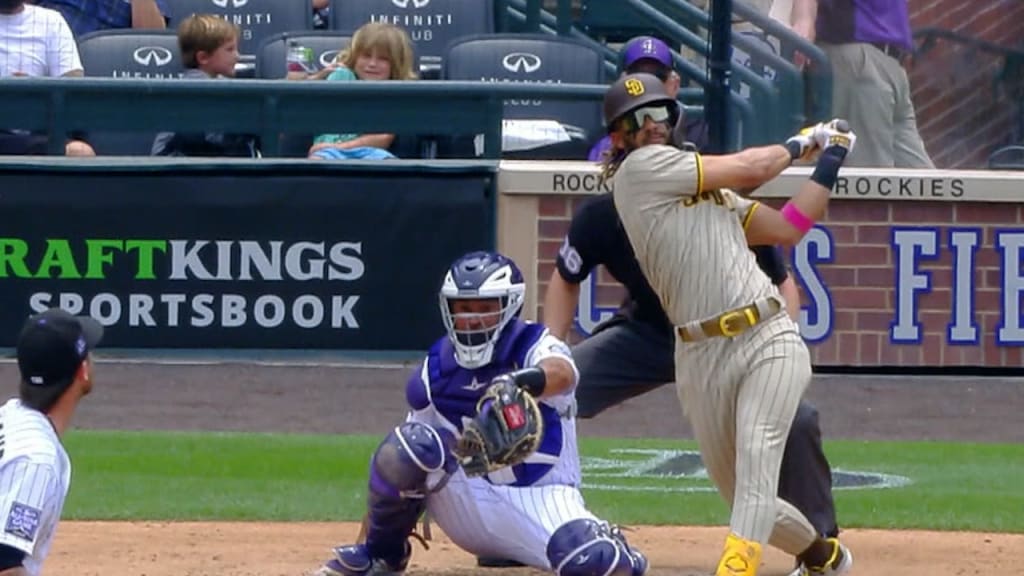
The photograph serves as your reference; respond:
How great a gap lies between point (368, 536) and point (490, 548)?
36 cm

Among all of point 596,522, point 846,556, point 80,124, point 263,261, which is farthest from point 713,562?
point 80,124

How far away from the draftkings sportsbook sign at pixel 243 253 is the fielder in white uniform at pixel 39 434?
20.3 feet

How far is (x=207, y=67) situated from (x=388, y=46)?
986mm

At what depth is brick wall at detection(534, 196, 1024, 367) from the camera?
1059cm

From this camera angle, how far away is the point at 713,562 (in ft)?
22.4

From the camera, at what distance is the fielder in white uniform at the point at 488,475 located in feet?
19.1

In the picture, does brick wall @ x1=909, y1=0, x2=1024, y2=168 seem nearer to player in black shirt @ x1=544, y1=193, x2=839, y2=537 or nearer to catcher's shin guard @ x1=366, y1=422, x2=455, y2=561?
player in black shirt @ x1=544, y1=193, x2=839, y2=537

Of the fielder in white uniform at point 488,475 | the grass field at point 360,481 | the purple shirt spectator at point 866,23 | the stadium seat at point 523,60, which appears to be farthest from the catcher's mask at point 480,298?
the stadium seat at point 523,60

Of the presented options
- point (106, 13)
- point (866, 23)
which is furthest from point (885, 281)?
point (106, 13)

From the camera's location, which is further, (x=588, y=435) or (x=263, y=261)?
(x=263, y=261)

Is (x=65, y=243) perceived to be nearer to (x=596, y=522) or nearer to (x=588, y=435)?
(x=588, y=435)

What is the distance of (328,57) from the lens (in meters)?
11.3

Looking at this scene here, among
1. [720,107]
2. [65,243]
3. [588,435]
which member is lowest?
[588,435]

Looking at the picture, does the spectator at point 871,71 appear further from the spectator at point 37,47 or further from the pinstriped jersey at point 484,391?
the pinstriped jersey at point 484,391
